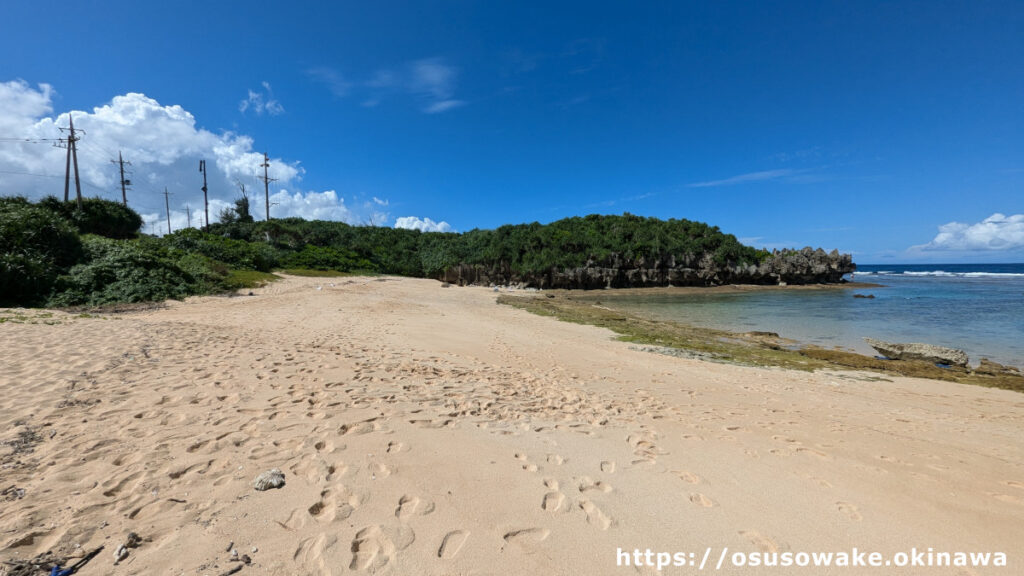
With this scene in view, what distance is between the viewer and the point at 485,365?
8.33 meters

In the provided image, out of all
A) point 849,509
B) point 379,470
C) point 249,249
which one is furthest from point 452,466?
point 249,249

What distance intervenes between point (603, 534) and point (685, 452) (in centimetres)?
203

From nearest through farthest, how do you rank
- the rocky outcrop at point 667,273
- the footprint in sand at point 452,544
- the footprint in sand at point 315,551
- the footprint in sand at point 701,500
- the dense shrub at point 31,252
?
the footprint in sand at point 315,551, the footprint in sand at point 452,544, the footprint in sand at point 701,500, the dense shrub at point 31,252, the rocky outcrop at point 667,273

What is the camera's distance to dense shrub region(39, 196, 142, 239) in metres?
27.6

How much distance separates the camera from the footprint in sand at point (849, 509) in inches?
124

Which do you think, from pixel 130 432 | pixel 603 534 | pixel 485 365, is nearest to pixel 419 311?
pixel 485 365

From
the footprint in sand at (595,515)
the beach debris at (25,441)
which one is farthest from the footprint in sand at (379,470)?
the beach debris at (25,441)

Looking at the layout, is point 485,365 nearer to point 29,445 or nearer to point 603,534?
point 603,534

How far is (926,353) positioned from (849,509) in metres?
13.6

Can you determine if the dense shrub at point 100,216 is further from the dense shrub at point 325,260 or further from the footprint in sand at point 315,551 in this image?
the footprint in sand at point 315,551

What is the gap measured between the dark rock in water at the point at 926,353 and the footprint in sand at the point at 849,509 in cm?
1303

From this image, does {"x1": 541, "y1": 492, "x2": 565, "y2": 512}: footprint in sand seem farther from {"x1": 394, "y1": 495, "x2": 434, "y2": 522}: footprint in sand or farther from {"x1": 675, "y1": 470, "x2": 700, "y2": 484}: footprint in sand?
{"x1": 675, "y1": 470, "x2": 700, "y2": 484}: footprint in sand

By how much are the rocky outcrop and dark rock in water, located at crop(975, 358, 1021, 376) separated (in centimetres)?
3121

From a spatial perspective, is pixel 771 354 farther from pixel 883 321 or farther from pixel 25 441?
pixel 25 441
